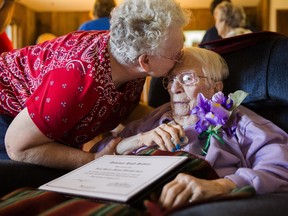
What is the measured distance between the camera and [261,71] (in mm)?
1400

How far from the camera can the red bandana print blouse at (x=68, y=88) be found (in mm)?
1234

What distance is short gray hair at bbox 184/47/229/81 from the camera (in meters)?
1.40

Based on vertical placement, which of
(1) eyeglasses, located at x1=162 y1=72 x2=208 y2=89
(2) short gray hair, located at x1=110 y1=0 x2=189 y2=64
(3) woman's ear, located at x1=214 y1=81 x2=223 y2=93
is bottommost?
(3) woman's ear, located at x1=214 y1=81 x2=223 y2=93

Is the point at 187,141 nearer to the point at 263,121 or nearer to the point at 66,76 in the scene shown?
the point at 263,121

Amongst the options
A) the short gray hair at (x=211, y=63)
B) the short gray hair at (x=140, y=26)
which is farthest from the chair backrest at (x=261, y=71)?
the short gray hair at (x=140, y=26)

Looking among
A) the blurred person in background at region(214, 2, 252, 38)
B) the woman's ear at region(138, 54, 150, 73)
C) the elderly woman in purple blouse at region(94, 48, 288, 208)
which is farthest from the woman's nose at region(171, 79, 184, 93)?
the blurred person in background at region(214, 2, 252, 38)

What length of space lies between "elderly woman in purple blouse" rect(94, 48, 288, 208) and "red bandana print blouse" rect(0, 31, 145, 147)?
0.13m

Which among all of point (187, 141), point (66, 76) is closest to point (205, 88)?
point (187, 141)

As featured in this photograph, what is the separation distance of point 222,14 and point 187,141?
191cm

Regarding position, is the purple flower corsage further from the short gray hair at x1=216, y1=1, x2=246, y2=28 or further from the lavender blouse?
the short gray hair at x1=216, y1=1, x2=246, y2=28

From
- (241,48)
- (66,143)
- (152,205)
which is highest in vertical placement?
(241,48)

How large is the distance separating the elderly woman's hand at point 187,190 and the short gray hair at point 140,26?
1.65 ft

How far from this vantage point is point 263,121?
126 centimetres

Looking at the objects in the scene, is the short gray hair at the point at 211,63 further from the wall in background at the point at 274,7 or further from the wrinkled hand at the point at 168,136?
the wall in background at the point at 274,7
